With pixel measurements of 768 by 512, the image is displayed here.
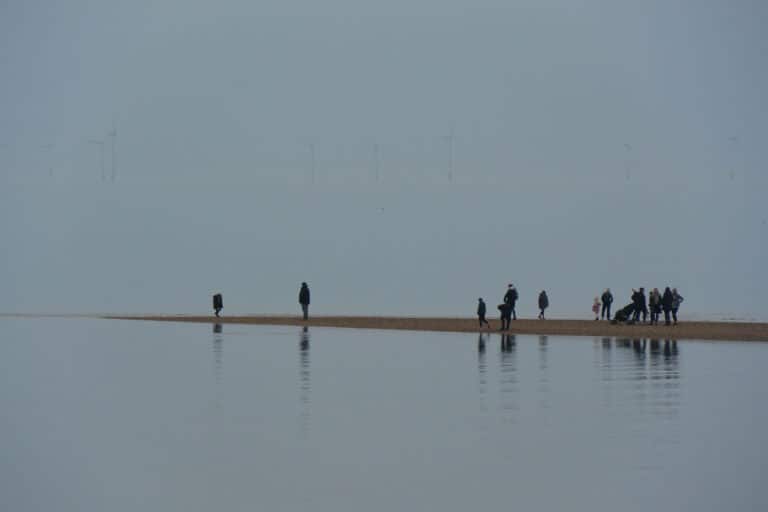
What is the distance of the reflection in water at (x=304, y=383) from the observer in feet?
90.4

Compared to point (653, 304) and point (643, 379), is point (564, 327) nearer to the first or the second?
point (653, 304)

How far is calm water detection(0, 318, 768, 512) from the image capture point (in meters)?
20.0

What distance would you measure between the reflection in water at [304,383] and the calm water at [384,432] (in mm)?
90

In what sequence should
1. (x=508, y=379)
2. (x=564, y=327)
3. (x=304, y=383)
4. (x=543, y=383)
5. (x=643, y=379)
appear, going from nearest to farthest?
(x=543, y=383)
(x=304, y=383)
(x=643, y=379)
(x=508, y=379)
(x=564, y=327)

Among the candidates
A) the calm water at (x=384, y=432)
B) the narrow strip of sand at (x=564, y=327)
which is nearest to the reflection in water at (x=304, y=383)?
the calm water at (x=384, y=432)

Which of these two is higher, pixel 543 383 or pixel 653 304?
pixel 653 304

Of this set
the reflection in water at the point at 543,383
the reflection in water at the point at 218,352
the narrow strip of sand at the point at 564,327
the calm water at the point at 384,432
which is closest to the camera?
the calm water at the point at 384,432

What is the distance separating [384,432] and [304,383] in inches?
371

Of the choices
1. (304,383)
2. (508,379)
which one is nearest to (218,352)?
(304,383)

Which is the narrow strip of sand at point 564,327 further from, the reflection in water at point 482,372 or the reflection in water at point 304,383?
the reflection in water at point 304,383

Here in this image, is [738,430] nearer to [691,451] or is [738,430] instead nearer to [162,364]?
[691,451]

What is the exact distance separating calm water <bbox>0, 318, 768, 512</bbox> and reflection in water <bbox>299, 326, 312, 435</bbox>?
9 cm

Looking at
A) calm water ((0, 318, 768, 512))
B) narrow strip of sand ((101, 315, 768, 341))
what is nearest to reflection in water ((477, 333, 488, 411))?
calm water ((0, 318, 768, 512))

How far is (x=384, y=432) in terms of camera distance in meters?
26.0
